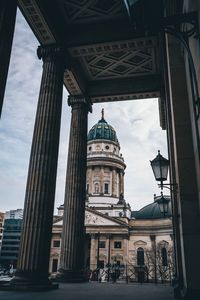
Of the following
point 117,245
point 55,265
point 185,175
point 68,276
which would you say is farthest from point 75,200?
point 55,265

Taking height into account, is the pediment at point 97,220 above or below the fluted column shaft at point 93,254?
above

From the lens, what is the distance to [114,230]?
58.2 meters

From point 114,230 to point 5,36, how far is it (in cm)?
5368

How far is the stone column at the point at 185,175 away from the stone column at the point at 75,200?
9.56 m

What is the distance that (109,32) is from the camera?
1487cm

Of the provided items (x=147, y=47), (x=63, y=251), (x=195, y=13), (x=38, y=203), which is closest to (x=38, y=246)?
(x=38, y=203)

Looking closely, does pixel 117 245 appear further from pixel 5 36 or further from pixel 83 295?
pixel 5 36

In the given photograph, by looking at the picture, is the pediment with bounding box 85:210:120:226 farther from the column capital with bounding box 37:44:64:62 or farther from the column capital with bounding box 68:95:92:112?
the column capital with bounding box 37:44:64:62

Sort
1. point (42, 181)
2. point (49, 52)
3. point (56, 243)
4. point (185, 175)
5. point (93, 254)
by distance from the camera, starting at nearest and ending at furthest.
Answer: point (185, 175)
point (42, 181)
point (49, 52)
point (93, 254)
point (56, 243)

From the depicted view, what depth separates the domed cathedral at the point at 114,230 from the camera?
56562 mm

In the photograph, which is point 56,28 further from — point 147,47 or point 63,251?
point 63,251

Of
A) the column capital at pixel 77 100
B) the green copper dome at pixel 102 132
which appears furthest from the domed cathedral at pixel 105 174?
the column capital at pixel 77 100

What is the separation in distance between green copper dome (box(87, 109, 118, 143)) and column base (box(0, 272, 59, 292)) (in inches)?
2403

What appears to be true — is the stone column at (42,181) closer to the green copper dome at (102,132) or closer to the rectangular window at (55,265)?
the rectangular window at (55,265)
